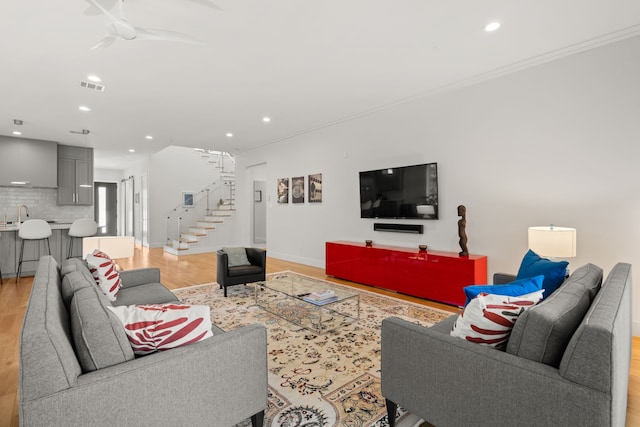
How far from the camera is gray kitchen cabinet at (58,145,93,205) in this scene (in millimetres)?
7430

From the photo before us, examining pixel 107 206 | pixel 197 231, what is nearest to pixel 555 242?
pixel 197 231

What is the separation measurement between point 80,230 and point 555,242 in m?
7.52

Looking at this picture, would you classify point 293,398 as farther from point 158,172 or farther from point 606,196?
point 158,172

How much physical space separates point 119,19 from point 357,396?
10.4ft

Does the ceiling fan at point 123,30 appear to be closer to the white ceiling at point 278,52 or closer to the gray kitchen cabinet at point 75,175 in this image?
the white ceiling at point 278,52

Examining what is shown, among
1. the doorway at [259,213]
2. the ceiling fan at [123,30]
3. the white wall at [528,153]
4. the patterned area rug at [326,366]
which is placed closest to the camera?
the patterned area rug at [326,366]

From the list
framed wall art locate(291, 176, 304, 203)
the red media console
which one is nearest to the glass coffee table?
the red media console

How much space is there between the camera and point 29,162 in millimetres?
6816

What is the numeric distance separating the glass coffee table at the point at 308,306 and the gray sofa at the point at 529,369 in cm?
155

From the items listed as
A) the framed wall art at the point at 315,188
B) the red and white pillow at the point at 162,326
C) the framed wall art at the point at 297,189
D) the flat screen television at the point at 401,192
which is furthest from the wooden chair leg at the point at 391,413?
the framed wall art at the point at 297,189

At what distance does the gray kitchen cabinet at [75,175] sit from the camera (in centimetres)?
743

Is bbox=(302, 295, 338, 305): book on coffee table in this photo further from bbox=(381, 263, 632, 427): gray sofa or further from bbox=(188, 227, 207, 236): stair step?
bbox=(188, 227, 207, 236): stair step

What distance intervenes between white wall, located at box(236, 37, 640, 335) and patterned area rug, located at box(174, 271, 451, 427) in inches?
59.2

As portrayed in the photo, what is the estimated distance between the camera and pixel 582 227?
3344 mm
